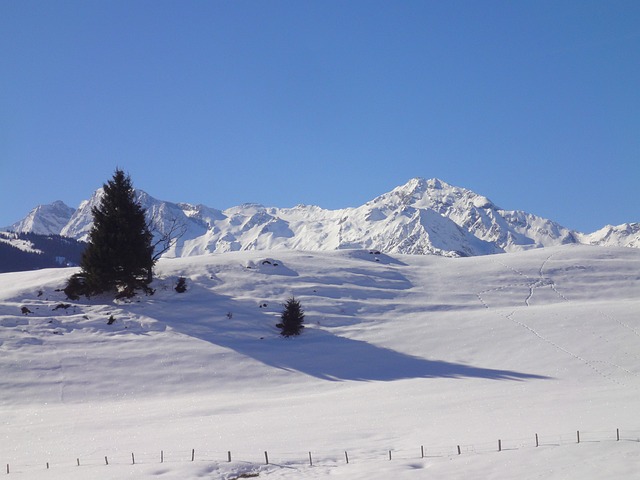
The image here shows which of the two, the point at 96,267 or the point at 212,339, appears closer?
the point at 212,339

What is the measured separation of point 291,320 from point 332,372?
6.78 meters

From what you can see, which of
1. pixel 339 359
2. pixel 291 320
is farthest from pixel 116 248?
pixel 339 359

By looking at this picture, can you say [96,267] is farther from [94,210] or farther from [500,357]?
[500,357]

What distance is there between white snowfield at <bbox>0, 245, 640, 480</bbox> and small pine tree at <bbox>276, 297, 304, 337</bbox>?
68cm

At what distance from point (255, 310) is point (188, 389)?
42.2 ft

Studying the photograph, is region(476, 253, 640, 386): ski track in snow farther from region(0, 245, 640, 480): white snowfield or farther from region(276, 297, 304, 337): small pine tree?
region(276, 297, 304, 337): small pine tree

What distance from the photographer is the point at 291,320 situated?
46062 millimetres

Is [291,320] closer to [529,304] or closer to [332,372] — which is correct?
[332,372]

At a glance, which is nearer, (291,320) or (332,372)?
(332,372)

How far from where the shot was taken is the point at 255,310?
1951 inches

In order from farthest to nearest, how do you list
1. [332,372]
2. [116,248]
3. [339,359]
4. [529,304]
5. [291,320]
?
[529,304] → [116,248] → [291,320] → [339,359] → [332,372]

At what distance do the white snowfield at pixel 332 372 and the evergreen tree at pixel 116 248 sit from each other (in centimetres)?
173

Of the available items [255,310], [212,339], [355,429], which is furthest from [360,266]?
[355,429]

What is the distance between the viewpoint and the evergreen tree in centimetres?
4803
